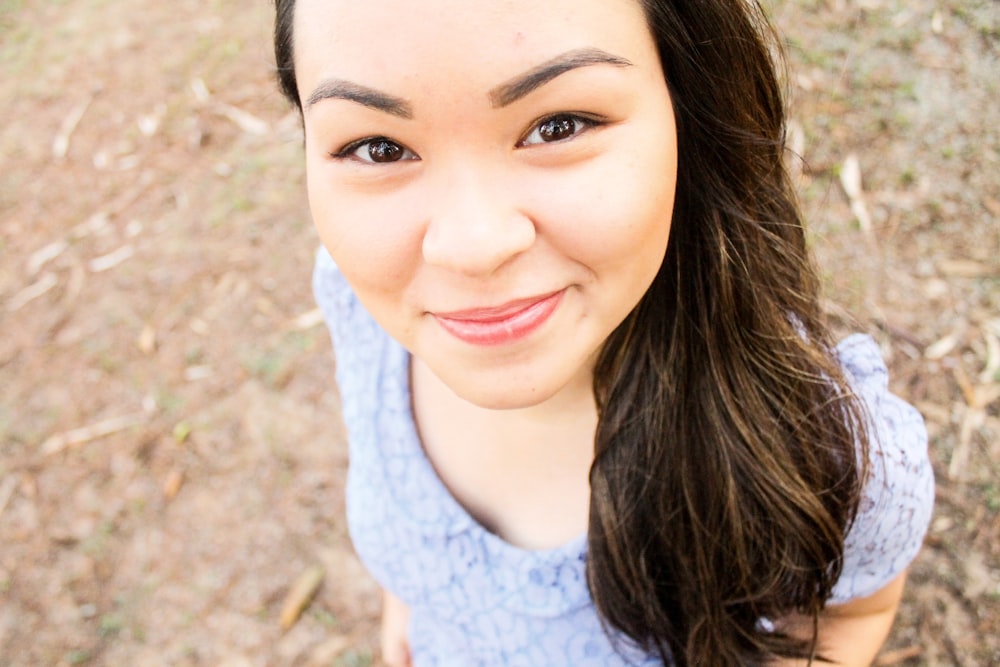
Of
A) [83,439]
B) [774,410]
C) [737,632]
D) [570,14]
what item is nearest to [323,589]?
[83,439]

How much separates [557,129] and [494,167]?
0.09 metres

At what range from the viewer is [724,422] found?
134 cm

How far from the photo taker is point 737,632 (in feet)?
4.89

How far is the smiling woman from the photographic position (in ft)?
3.17

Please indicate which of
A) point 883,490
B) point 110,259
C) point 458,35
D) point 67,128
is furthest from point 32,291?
point 883,490

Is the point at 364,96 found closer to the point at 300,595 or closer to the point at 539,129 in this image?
the point at 539,129

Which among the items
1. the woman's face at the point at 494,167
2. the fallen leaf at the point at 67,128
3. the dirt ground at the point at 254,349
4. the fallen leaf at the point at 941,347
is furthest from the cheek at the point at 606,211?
the fallen leaf at the point at 67,128

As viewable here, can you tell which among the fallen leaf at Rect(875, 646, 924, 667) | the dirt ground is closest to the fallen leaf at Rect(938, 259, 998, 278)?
the dirt ground

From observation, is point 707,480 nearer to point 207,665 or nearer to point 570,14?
point 570,14

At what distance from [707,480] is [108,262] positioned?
10.5ft

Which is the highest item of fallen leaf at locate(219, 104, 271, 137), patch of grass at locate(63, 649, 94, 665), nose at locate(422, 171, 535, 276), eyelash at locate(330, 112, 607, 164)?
eyelash at locate(330, 112, 607, 164)

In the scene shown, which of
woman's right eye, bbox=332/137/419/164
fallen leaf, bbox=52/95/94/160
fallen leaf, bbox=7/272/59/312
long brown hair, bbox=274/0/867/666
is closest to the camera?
woman's right eye, bbox=332/137/419/164

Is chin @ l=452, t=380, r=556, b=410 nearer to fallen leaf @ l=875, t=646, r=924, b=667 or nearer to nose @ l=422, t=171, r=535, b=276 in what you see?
nose @ l=422, t=171, r=535, b=276

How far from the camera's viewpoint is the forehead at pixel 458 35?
89 centimetres
